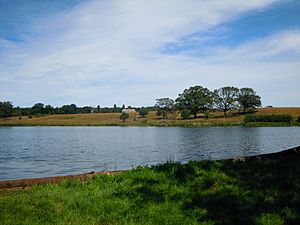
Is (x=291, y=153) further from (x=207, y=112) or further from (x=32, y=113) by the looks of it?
(x=32, y=113)

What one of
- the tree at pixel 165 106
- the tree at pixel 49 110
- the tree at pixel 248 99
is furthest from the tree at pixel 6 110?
the tree at pixel 248 99

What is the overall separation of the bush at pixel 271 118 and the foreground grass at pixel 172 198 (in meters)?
98.0

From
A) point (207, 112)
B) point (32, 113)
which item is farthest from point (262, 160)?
point (32, 113)

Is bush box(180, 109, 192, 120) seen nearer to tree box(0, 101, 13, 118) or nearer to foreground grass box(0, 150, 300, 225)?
tree box(0, 101, 13, 118)

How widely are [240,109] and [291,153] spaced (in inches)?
4729

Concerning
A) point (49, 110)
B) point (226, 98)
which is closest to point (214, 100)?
point (226, 98)

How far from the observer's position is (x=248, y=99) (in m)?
124

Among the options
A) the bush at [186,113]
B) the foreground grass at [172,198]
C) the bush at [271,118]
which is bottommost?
the foreground grass at [172,198]

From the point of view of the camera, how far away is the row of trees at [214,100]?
123438mm

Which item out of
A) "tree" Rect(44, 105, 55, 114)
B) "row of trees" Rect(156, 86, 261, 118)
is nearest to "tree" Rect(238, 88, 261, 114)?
"row of trees" Rect(156, 86, 261, 118)

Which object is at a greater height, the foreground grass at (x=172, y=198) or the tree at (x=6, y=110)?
the tree at (x=6, y=110)

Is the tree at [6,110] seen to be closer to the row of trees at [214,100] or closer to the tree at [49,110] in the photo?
the tree at [49,110]

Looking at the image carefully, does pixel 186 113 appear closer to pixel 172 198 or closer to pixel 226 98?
pixel 226 98

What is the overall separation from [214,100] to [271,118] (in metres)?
27.2
